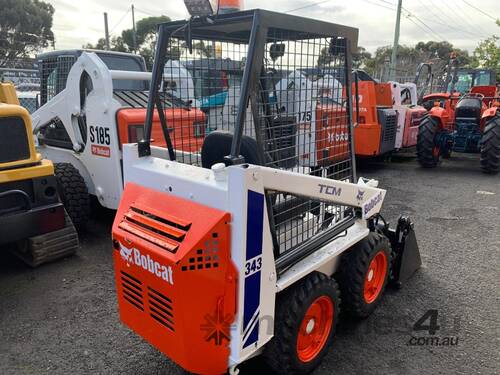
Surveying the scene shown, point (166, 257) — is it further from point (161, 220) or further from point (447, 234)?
point (447, 234)

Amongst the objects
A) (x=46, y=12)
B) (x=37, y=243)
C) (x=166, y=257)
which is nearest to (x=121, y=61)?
(x=37, y=243)

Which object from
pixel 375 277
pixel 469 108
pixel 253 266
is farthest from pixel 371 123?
pixel 253 266

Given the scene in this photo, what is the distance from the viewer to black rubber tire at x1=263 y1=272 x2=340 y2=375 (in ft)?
7.32

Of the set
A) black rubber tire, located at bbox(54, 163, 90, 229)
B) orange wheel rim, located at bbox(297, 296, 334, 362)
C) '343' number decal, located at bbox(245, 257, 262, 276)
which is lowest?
orange wheel rim, located at bbox(297, 296, 334, 362)

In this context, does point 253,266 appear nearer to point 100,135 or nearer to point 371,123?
point 100,135

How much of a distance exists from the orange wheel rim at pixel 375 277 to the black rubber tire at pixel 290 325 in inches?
33.5

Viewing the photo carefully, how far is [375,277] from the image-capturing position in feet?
10.5

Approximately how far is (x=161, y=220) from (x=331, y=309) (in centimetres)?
125

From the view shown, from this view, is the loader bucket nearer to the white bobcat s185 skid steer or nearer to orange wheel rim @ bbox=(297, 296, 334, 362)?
orange wheel rim @ bbox=(297, 296, 334, 362)

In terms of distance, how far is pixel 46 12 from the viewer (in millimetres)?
30469

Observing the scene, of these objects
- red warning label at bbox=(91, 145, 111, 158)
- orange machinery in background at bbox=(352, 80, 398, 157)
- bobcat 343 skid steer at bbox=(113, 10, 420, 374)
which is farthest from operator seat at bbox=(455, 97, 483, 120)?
red warning label at bbox=(91, 145, 111, 158)

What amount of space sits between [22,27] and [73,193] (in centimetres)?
3080

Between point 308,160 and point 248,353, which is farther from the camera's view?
point 308,160

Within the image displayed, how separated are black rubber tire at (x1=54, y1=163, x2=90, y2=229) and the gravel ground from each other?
29 centimetres
